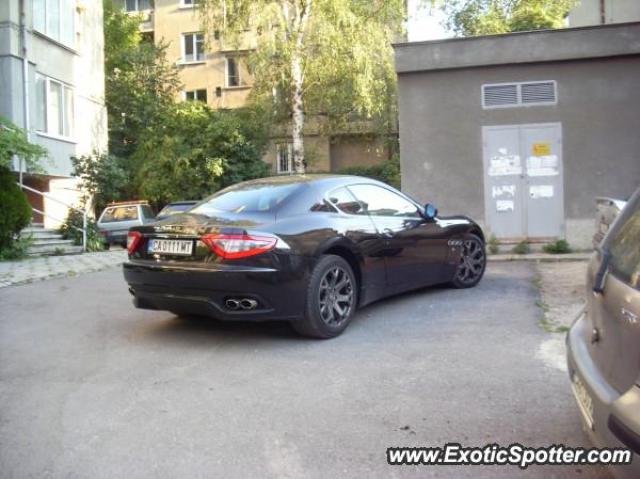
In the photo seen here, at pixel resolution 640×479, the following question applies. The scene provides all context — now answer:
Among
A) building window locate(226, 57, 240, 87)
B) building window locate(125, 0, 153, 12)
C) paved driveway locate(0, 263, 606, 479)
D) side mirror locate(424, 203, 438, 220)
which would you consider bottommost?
paved driveway locate(0, 263, 606, 479)

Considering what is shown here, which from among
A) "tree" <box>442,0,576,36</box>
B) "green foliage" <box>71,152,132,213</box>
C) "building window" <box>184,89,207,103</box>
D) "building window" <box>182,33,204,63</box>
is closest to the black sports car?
"green foliage" <box>71,152,132,213</box>

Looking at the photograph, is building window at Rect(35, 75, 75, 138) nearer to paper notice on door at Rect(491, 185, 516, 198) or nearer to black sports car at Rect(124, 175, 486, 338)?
paper notice on door at Rect(491, 185, 516, 198)

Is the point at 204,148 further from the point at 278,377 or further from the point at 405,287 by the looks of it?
the point at 278,377

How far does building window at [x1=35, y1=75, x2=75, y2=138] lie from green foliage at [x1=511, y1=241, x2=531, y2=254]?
14699mm

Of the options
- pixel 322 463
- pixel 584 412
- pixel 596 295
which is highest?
pixel 596 295

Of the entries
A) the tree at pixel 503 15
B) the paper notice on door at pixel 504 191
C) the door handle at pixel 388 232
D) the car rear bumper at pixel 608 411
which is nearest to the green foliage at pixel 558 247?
the paper notice on door at pixel 504 191

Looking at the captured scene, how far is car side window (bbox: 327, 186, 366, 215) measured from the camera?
6.04m

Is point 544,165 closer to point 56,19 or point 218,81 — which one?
point 56,19

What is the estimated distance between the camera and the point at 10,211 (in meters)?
13.2

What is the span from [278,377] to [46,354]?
Result: 88.1 inches

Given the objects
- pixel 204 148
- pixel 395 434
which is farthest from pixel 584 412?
pixel 204 148

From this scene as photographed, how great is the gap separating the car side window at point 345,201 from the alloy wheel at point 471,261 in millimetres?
1991

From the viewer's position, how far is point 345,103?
25.4 m

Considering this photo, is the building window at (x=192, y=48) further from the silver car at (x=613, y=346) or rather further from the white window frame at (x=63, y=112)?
the silver car at (x=613, y=346)
